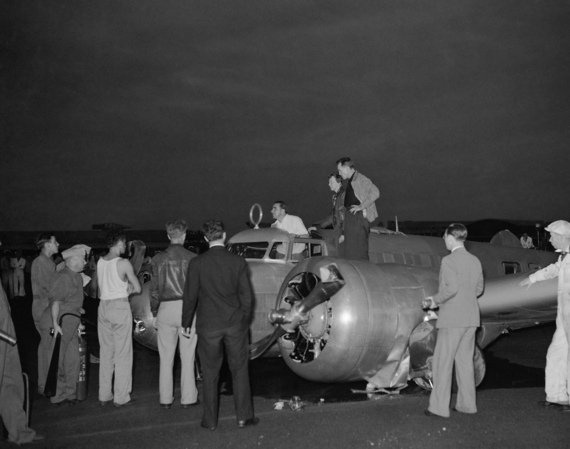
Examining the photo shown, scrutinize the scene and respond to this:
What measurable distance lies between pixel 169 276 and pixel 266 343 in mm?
1554

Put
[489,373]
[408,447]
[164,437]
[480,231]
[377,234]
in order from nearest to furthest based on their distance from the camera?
[408,447] < [164,437] < [489,373] < [377,234] < [480,231]

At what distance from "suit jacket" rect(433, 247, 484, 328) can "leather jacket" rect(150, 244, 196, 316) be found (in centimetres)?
305

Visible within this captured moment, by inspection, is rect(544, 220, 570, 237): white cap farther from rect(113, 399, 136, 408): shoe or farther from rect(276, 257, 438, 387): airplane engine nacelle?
rect(113, 399, 136, 408): shoe

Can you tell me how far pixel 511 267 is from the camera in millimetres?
12562

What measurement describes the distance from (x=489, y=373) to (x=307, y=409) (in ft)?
14.5

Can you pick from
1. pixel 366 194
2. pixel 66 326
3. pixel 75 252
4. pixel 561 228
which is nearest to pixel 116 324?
pixel 66 326

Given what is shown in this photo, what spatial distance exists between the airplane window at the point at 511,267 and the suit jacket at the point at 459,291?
659 cm

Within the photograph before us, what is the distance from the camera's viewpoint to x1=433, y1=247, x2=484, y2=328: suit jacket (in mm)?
6238

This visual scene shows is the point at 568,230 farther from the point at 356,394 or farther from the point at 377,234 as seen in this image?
the point at 377,234

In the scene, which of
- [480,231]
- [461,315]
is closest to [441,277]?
[461,315]

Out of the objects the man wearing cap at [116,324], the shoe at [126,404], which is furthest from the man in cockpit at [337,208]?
the shoe at [126,404]


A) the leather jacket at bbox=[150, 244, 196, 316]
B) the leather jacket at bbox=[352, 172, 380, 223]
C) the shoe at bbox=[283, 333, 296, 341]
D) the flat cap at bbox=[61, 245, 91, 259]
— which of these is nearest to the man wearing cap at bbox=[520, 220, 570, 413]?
the leather jacket at bbox=[352, 172, 380, 223]

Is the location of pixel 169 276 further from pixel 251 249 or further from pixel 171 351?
pixel 251 249

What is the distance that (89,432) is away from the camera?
6.30 m
